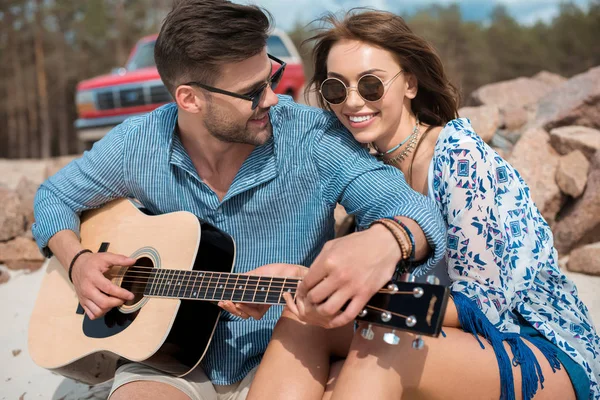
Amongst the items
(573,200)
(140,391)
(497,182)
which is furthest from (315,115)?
(573,200)

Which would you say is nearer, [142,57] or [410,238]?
[410,238]

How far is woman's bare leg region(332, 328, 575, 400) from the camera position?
1479 mm

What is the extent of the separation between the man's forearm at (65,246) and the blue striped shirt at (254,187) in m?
0.03

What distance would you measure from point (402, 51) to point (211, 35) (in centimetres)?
75

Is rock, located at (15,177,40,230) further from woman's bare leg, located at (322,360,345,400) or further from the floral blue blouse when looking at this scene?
the floral blue blouse

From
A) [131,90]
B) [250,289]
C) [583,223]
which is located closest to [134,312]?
[250,289]

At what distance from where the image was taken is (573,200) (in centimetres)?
399

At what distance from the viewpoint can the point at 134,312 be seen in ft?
6.84

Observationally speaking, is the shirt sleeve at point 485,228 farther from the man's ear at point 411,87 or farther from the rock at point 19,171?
the rock at point 19,171

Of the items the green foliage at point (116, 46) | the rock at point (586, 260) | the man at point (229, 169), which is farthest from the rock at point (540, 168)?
the green foliage at point (116, 46)

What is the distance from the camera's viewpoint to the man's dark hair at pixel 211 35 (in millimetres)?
2074

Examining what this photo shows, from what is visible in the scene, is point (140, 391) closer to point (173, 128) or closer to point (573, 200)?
point (173, 128)

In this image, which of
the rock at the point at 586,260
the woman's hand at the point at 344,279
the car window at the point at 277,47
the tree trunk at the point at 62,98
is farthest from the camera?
the tree trunk at the point at 62,98

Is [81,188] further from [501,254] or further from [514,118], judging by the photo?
[514,118]
